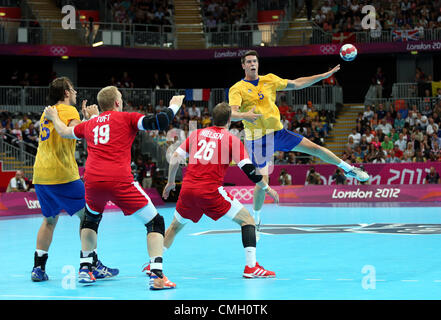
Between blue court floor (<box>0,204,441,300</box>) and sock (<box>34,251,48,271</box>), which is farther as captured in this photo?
sock (<box>34,251,48,271</box>)

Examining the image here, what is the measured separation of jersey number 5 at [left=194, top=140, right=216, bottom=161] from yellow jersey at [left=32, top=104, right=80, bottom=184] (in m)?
1.68

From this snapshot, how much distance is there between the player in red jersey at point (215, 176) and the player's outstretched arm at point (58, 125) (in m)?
1.35

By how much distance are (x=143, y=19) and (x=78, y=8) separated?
3858mm

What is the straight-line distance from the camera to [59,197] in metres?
8.34

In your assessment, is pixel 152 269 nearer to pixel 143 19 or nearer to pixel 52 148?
pixel 52 148

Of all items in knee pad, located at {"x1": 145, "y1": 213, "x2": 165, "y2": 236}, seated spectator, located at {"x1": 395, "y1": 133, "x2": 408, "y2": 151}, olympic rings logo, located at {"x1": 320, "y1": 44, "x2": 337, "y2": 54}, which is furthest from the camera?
→ olympic rings logo, located at {"x1": 320, "y1": 44, "x2": 337, "y2": 54}

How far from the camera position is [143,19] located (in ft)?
118

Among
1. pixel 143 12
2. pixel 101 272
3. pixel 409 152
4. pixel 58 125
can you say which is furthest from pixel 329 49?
pixel 58 125

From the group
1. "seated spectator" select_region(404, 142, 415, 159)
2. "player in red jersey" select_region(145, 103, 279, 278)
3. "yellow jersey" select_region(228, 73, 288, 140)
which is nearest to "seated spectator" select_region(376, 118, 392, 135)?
"seated spectator" select_region(404, 142, 415, 159)

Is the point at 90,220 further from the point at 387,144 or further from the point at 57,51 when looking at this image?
the point at 57,51

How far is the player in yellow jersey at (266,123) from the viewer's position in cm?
1115

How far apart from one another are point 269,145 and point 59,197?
4345 millimetres

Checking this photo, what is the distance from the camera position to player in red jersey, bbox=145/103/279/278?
799 centimetres

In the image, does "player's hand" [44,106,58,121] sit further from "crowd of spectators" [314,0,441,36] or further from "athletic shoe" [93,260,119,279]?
"crowd of spectators" [314,0,441,36]
